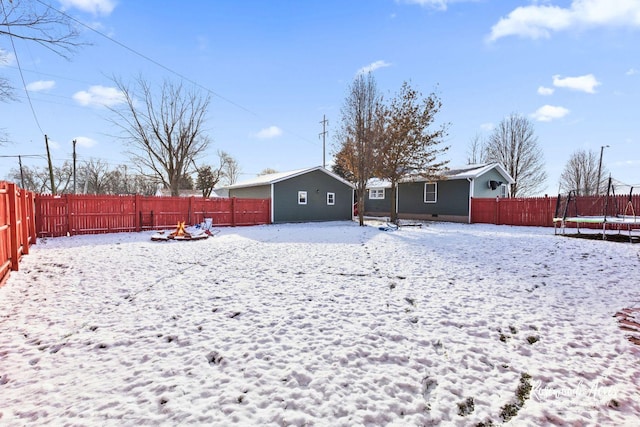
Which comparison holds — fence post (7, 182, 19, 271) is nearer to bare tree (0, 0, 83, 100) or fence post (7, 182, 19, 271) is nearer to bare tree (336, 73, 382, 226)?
bare tree (0, 0, 83, 100)

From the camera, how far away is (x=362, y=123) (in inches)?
647

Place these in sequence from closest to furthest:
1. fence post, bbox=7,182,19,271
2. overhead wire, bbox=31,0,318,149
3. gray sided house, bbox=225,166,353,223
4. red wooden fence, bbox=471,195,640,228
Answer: fence post, bbox=7,182,19,271 < overhead wire, bbox=31,0,318,149 < red wooden fence, bbox=471,195,640,228 < gray sided house, bbox=225,166,353,223

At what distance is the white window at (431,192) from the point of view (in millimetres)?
20219

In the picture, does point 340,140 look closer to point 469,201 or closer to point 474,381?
point 469,201

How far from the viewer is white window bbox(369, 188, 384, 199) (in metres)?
24.4

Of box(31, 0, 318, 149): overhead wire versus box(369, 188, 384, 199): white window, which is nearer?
box(31, 0, 318, 149): overhead wire

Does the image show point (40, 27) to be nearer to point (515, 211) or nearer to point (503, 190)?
point (515, 211)

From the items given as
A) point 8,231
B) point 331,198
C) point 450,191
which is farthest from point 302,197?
point 8,231

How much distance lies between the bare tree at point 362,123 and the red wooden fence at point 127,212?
613 cm

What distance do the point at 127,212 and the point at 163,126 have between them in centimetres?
1230

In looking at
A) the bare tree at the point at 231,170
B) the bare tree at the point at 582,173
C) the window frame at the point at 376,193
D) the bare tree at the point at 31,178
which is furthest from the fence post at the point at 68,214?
the bare tree at the point at 31,178

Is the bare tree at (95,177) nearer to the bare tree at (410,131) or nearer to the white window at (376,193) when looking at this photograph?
the white window at (376,193)

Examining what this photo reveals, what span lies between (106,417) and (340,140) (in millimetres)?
16717

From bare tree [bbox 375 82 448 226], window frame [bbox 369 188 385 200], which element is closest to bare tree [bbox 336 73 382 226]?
bare tree [bbox 375 82 448 226]
